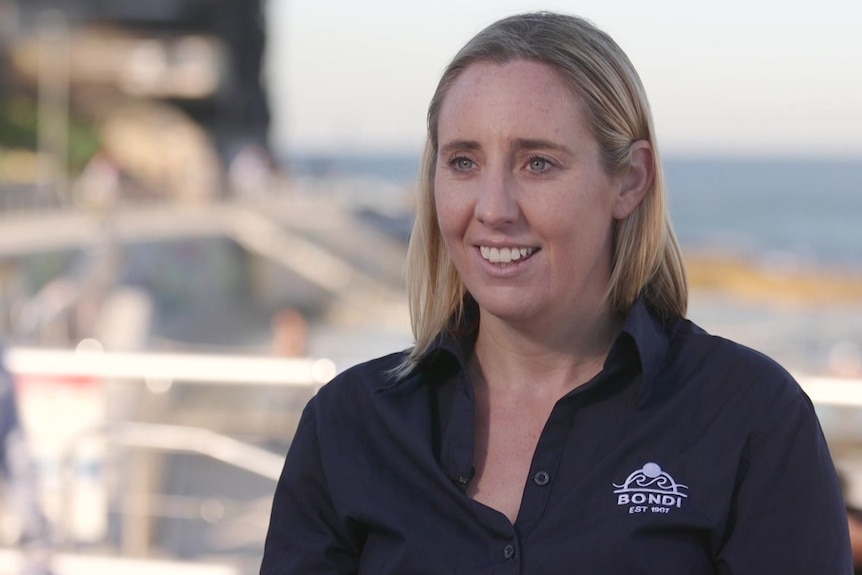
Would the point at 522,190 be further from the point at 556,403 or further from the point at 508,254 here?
the point at 556,403

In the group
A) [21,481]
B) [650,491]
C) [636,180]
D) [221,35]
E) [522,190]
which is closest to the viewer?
[650,491]

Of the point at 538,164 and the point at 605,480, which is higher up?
the point at 538,164

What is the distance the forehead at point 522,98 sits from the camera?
6.37 feet

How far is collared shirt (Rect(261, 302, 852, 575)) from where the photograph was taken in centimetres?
186

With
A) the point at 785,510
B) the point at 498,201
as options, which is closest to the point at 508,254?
the point at 498,201

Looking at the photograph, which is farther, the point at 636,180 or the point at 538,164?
the point at 636,180

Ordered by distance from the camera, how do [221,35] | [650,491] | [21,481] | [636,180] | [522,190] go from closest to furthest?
1. [650,491]
2. [522,190]
3. [636,180]
4. [21,481]
5. [221,35]

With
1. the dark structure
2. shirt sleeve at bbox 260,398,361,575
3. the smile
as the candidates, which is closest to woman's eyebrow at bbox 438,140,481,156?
the smile

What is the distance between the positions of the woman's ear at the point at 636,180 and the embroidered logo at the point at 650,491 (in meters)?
0.44

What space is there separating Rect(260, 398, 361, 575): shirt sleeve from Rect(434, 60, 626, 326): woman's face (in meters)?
0.40

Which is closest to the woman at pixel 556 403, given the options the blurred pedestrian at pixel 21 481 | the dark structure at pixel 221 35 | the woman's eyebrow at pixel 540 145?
the woman's eyebrow at pixel 540 145

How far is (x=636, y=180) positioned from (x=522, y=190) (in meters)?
0.23

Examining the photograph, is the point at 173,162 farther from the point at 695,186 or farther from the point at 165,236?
the point at 695,186

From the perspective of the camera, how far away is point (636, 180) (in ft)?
6.79
